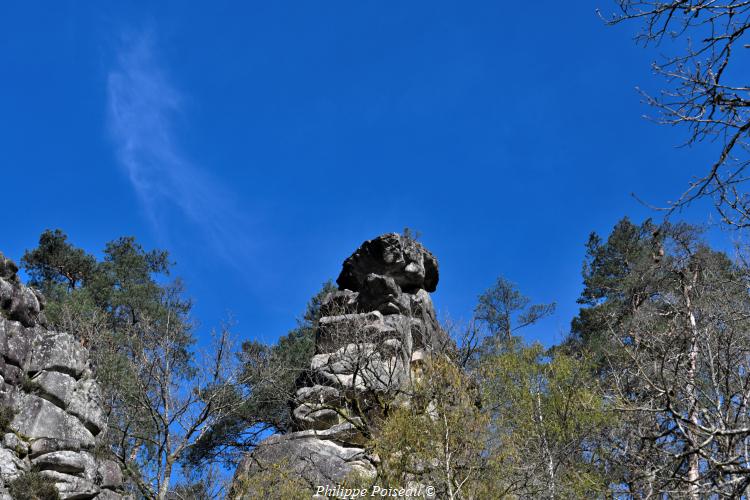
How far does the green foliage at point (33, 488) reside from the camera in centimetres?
1378

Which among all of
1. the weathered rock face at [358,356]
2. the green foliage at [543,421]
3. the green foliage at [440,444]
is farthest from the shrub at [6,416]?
the green foliage at [543,421]

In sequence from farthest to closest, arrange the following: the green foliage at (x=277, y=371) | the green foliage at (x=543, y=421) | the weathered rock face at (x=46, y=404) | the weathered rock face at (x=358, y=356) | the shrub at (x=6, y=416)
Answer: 1. the green foliage at (x=277, y=371)
2. the weathered rock face at (x=358, y=356)
3. the weathered rock face at (x=46, y=404)
4. the shrub at (x=6, y=416)
5. the green foliage at (x=543, y=421)

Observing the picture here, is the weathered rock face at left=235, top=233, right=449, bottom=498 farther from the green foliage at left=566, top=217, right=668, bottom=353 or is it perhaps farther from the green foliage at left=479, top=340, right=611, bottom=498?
the green foliage at left=566, top=217, right=668, bottom=353

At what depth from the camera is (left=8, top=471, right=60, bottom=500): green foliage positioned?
45.2ft

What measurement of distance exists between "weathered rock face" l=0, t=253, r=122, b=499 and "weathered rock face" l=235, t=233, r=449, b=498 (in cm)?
392

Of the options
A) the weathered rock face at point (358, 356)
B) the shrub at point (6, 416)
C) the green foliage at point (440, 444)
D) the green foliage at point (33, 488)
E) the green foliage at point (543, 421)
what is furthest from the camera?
the weathered rock face at point (358, 356)

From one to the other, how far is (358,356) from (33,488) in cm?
824

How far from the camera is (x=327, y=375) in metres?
19.1

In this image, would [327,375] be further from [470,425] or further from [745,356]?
[745,356]

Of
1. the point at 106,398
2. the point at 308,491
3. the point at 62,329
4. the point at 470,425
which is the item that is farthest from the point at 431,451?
the point at 62,329

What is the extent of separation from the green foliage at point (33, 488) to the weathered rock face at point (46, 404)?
0.21 m

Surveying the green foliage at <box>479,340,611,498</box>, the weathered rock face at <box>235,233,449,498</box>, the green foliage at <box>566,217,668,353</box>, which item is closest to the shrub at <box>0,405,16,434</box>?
the weathered rock face at <box>235,233,449,498</box>

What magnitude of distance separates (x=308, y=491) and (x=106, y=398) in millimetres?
10295

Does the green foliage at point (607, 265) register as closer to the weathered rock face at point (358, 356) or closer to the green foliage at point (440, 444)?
the weathered rock face at point (358, 356)
